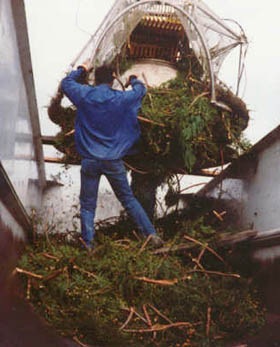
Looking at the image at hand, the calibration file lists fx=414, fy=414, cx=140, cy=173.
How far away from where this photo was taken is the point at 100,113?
10.3ft

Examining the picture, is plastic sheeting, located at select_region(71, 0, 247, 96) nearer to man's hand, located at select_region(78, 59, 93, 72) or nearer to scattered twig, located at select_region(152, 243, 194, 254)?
man's hand, located at select_region(78, 59, 93, 72)

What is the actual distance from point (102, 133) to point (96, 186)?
1.36 ft

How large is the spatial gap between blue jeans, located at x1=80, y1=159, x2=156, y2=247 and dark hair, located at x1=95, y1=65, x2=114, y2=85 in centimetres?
63

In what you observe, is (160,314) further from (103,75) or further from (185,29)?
(185,29)

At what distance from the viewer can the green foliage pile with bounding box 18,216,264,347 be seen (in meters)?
2.49

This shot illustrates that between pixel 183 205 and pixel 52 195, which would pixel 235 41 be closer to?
pixel 183 205

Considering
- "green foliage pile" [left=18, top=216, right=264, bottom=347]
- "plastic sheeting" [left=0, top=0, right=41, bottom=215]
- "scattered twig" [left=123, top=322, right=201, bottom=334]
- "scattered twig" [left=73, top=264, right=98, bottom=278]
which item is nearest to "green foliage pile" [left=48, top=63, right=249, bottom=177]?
"plastic sheeting" [left=0, top=0, right=41, bottom=215]

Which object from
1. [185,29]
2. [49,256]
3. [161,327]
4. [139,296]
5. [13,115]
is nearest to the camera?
[161,327]

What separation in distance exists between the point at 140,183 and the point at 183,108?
88 cm

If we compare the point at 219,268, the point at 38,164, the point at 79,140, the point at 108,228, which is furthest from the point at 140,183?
the point at 38,164

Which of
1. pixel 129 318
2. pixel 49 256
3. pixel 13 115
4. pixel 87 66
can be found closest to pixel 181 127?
pixel 87 66

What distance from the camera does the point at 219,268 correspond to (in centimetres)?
307

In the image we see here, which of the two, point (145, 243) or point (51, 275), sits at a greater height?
point (145, 243)

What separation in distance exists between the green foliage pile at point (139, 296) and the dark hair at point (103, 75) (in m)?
1.26
